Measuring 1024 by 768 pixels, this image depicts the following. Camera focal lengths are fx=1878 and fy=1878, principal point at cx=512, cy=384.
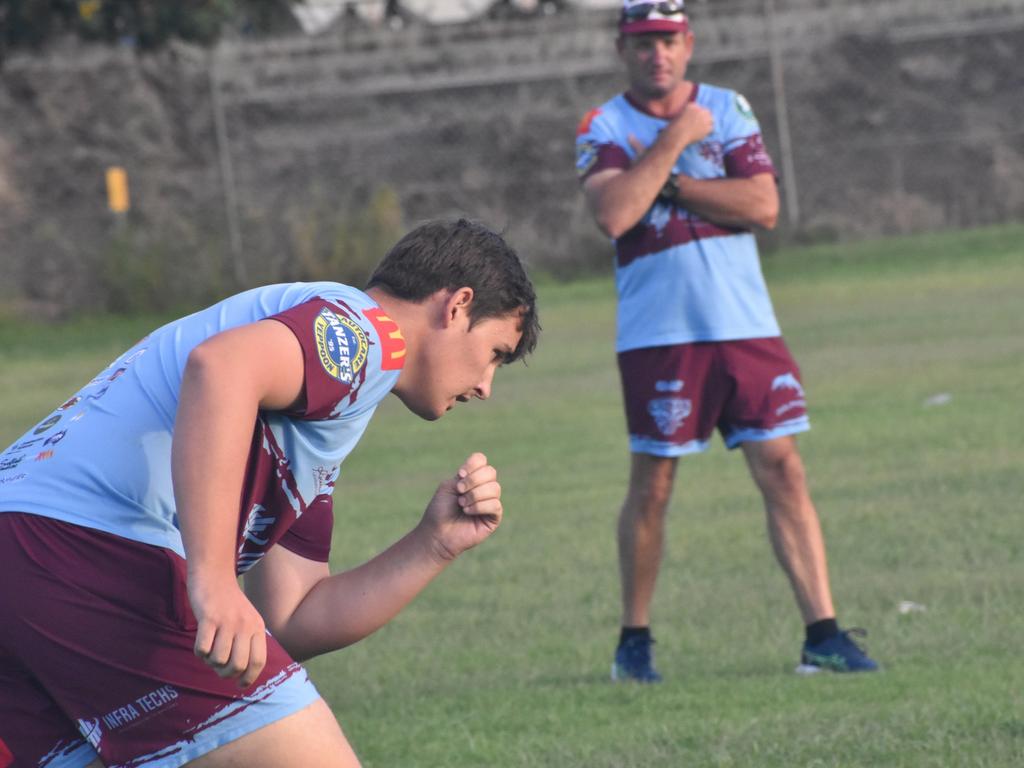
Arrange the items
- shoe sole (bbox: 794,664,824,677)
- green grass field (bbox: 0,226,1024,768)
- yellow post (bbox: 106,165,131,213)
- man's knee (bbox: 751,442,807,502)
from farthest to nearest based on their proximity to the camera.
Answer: yellow post (bbox: 106,165,131,213) → man's knee (bbox: 751,442,807,502) → shoe sole (bbox: 794,664,824,677) → green grass field (bbox: 0,226,1024,768)

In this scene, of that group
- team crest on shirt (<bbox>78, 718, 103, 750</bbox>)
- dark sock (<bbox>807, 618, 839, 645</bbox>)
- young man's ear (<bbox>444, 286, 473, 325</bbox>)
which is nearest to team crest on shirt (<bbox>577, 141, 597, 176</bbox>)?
dark sock (<bbox>807, 618, 839, 645</bbox>)

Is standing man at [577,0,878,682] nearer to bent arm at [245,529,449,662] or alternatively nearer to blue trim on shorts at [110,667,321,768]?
bent arm at [245,529,449,662]

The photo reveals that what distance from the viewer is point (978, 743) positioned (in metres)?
4.93

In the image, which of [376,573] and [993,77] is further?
[993,77]

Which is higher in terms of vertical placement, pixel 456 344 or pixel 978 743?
pixel 456 344

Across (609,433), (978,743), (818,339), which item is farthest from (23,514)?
(818,339)

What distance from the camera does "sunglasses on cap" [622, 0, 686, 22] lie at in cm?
657

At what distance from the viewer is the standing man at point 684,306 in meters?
6.25

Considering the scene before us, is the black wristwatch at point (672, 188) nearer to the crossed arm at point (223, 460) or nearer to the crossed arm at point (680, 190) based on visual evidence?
the crossed arm at point (680, 190)

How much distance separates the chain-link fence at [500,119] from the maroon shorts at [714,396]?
1582 cm

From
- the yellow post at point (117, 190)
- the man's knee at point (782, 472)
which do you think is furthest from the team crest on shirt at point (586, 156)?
the yellow post at point (117, 190)

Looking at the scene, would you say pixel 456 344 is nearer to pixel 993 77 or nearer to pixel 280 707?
pixel 280 707

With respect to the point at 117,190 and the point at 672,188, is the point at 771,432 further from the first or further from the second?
the point at 117,190

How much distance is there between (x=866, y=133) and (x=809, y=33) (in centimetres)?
150
